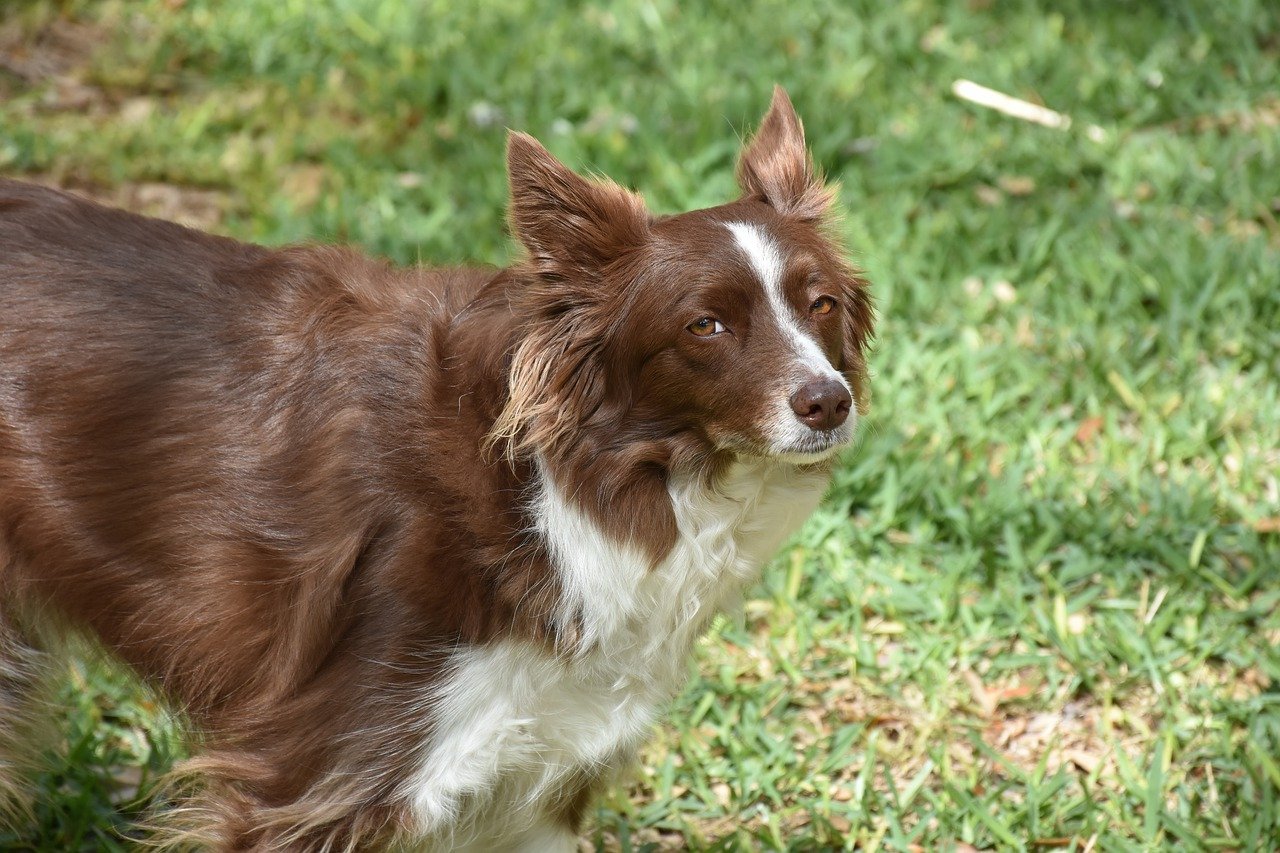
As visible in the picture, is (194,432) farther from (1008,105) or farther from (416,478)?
(1008,105)

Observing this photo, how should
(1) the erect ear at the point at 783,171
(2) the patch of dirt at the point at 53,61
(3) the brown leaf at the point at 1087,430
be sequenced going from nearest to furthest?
Answer: 1. (1) the erect ear at the point at 783,171
2. (3) the brown leaf at the point at 1087,430
3. (2) the patch of dirt at the point at 53,61

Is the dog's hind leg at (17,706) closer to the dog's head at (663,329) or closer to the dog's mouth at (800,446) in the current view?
the dog's head at (663,329)

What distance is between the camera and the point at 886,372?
5508 mm

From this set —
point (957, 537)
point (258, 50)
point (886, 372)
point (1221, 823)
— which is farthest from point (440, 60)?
point (1221, 823)

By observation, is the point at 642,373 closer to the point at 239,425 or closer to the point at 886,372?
the point at 239,425

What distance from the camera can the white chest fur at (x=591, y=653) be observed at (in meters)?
2.96

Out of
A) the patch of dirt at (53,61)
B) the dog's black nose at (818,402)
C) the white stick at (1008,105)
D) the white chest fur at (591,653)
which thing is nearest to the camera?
the dog's black nose at (818,402)

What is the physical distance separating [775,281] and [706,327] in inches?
6.8

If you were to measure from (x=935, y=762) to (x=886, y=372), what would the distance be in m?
1.84

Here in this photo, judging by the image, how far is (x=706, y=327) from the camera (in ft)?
9.54

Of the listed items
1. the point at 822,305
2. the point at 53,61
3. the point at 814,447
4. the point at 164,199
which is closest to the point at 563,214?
the point at 822,305

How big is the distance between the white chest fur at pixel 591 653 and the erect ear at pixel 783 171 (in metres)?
0.64

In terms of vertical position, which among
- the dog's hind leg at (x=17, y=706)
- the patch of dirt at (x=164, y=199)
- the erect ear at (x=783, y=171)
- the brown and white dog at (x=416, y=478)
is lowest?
the patch of dirt at (x=164, y=199)

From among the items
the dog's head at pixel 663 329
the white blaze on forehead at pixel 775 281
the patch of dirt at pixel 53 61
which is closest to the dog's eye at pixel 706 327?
the dog's head at pixel 663 329
